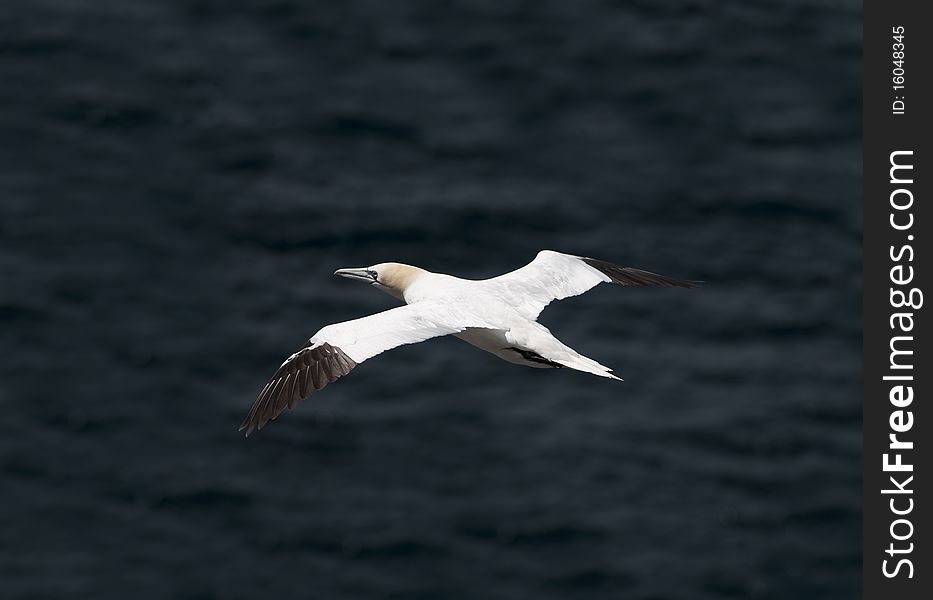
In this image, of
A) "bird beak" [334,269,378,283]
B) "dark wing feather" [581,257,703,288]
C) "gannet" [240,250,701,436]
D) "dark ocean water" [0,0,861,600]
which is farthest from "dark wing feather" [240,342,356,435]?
"dark ocean water" [0,0,861,600]

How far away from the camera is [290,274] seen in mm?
34000

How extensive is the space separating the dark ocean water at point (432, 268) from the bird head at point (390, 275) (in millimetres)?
10384

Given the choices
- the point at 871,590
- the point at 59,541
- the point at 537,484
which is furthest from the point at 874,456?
the point at 59,541

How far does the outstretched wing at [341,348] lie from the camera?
18.0 metres

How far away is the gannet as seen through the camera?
59.6 feet

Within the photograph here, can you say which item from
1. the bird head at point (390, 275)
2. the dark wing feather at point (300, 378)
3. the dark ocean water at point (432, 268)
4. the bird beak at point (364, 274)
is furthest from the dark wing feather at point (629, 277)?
the dark ocean water at point (432, 268)

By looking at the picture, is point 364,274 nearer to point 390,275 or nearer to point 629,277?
point 390,275

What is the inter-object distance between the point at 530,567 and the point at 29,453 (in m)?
8.97

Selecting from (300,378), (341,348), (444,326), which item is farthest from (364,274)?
(300,378)

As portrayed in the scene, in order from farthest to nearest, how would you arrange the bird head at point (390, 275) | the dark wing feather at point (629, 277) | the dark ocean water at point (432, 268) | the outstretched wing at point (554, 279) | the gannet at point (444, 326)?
the dark ocean water at point (432, 268), the dark wing feather at point (629, 277), the bird head at point (390, 275), the outstretched wing at point (554, 279), the gannet at point (444, 326)

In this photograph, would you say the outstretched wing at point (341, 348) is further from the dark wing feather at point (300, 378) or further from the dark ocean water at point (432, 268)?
the dark ocean water at point (432, 268)

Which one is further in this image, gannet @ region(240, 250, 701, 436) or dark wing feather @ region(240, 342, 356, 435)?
gannet @ region(240, 250, 701, 436)

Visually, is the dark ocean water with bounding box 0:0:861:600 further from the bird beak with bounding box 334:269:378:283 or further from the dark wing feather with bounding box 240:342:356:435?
the dark wing feather with bounding box 240:342:356:435

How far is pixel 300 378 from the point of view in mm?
18234
